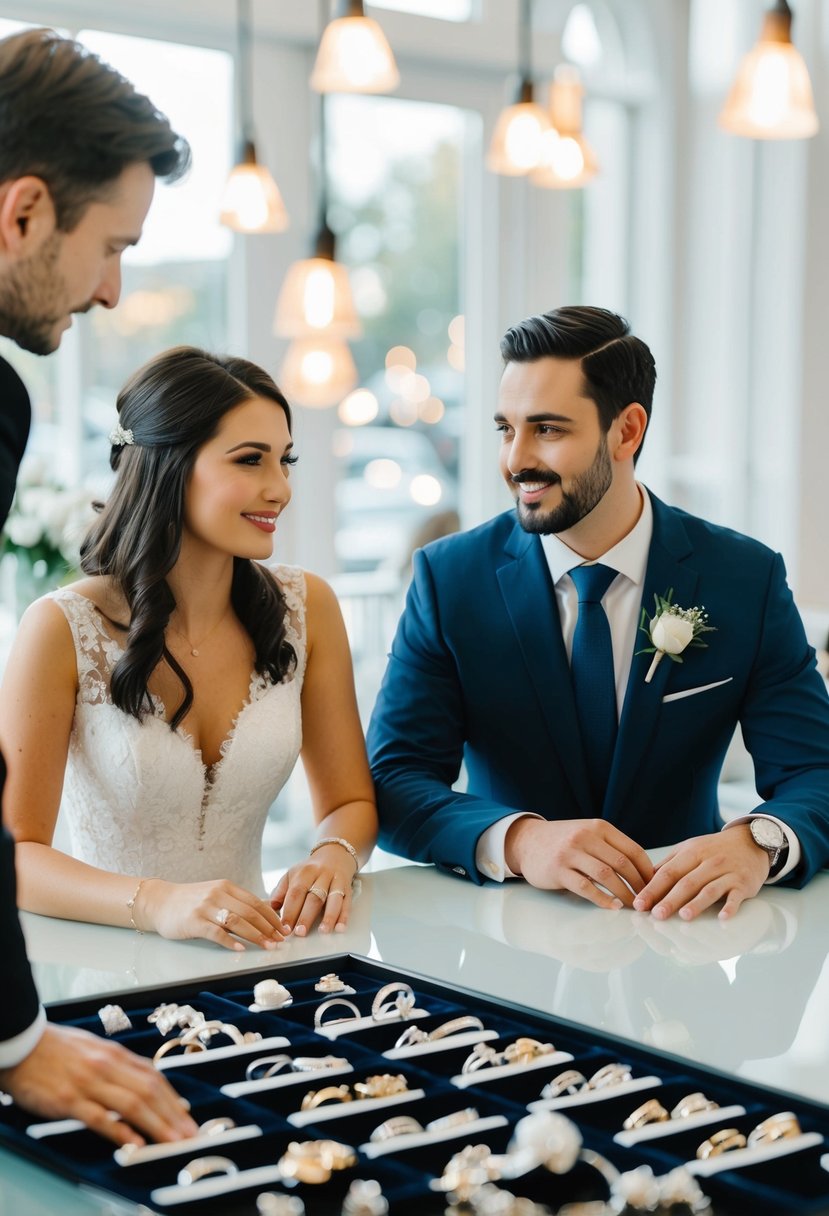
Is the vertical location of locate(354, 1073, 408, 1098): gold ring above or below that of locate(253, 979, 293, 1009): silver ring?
above

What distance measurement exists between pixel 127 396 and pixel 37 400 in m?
2.02

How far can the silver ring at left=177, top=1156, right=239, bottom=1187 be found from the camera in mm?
1222

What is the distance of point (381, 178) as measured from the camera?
5242 mm

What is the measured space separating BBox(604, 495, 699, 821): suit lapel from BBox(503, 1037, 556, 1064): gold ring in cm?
112

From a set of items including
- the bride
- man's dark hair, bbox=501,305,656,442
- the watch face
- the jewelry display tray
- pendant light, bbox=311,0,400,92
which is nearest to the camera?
the jewelry display tray

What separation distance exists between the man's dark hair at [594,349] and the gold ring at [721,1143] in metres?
1.59

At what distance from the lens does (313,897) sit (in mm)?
2062

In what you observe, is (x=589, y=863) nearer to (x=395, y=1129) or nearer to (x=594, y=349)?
(x=395, y=1129)

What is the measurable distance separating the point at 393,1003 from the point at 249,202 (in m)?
2.29

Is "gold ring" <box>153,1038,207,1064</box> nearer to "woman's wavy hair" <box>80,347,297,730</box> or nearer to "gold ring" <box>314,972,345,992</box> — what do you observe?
"gold ring" <box>314,972,345,992</box>

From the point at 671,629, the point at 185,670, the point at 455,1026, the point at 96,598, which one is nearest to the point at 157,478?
the point at 96,598

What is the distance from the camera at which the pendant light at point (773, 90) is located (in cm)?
278

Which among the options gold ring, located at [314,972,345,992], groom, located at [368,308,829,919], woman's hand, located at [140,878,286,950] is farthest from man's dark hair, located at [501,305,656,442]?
gold ring, located at [314,972,345,992]

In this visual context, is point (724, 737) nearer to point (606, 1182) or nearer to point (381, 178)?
point (606, 1182)
